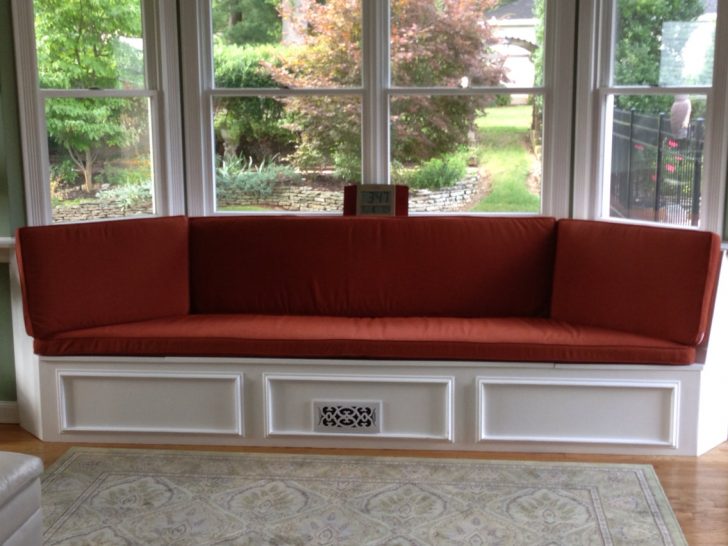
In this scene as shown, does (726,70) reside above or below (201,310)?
above

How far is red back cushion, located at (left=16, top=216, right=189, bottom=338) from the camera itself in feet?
12.2

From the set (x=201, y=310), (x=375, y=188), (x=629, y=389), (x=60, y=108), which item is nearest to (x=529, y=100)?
(x=375, y=188)

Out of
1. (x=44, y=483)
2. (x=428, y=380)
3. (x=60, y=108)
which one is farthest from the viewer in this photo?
(x=60, y=108)

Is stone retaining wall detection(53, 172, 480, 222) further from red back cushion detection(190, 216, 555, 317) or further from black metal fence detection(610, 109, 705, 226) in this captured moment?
black metal fence detection(610, 109, 705, 226)

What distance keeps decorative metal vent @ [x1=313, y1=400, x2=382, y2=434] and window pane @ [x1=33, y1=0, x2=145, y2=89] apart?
5.76ft

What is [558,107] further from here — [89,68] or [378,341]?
[89,68]

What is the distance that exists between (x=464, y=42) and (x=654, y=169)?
3.38ft

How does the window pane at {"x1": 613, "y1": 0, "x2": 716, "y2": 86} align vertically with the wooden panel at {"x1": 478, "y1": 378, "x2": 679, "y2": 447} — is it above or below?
Result: above

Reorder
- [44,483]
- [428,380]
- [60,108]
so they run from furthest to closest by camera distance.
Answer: [60,108]
[428,380]
[44,483]

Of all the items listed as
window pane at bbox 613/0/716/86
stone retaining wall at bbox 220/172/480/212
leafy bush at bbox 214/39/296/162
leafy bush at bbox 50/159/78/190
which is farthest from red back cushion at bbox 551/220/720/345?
leafy bush at bbox 50/159/78/190

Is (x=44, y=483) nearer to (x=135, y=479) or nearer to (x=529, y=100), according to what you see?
(x=135, y=479)

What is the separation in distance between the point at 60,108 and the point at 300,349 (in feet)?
5.16

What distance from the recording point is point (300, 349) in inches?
140

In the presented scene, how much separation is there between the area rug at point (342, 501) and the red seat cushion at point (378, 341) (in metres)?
0.41
